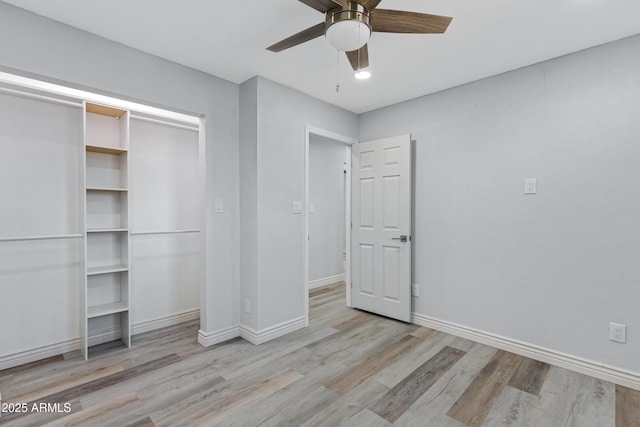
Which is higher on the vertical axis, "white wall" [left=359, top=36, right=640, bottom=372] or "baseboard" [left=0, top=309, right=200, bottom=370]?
"white wall" [left=359, top=36, right=640, bottom=372]

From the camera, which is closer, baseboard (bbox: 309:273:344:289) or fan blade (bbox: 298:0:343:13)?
fan blade (bbox: 298:0:343:13)

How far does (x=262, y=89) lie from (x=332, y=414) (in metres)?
2.70

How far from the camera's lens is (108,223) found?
2.86 m

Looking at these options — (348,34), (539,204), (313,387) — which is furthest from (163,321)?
(539,204)

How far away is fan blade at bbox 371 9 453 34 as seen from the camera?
156 centimetres

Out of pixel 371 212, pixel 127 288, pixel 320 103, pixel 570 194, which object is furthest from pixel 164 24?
pixel 570 194

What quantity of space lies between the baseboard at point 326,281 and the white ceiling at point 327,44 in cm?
304

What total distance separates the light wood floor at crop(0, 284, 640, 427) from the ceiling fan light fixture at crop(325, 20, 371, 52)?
2145 mm

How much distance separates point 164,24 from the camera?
82.7 inches

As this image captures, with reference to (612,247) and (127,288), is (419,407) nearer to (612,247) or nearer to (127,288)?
(612,247)

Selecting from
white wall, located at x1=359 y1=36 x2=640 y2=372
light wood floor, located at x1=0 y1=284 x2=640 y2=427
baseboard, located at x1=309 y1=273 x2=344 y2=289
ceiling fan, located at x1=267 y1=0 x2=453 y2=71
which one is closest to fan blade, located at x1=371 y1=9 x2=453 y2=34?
ceiling fan, located at x1=267 y1=0 x2=453 y2=71

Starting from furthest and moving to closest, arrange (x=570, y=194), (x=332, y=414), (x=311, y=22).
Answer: (x=570, y=194), (x=311, y=22), (x=332, y=414)

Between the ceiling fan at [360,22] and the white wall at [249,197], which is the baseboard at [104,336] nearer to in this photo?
the white wall at [249,197]

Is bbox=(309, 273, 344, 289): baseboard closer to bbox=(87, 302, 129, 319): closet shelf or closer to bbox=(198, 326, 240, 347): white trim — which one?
bbox=(198, 326, 240, 347): white trim
